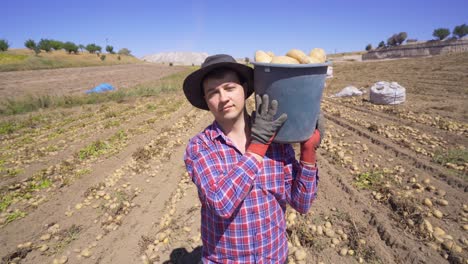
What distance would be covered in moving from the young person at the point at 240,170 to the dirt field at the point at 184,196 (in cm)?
170

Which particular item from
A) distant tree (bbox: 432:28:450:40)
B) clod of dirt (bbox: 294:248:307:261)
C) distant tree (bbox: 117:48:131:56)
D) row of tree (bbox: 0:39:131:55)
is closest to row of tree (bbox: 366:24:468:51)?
distant tree (bbox: 432:28:450:40)

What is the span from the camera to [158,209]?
3.94 meters

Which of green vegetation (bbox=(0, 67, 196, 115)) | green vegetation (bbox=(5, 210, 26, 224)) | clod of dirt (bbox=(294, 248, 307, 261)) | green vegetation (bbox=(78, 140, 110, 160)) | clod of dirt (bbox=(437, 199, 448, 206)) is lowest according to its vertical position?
green vegetation (bbox=(5, 210, 26, 224))

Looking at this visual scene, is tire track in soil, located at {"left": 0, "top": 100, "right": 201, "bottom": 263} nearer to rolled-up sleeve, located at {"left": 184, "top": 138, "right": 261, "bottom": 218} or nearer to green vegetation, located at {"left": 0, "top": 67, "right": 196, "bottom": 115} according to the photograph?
rolled-up sleeve, located at {"left": 184, "top": 138, "right": 261, "bottom": 218}

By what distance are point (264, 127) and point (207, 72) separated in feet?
1.54

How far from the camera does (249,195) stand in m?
1.46

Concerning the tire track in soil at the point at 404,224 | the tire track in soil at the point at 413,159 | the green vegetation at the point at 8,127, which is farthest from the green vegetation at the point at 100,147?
the tire track in soil at the point at 413,159

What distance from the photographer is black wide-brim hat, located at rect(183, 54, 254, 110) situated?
4.44 ft

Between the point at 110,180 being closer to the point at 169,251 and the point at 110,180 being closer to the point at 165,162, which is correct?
the point at 165,162

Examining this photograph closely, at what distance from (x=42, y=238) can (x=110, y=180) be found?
1.53m

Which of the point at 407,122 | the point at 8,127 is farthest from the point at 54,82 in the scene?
the point at 407,122

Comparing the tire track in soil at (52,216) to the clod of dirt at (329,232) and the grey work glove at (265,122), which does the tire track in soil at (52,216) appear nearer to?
the clod of dirt at (329,232)

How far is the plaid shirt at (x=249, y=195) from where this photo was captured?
4.67 feet

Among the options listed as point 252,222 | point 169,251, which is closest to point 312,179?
point 252,222
